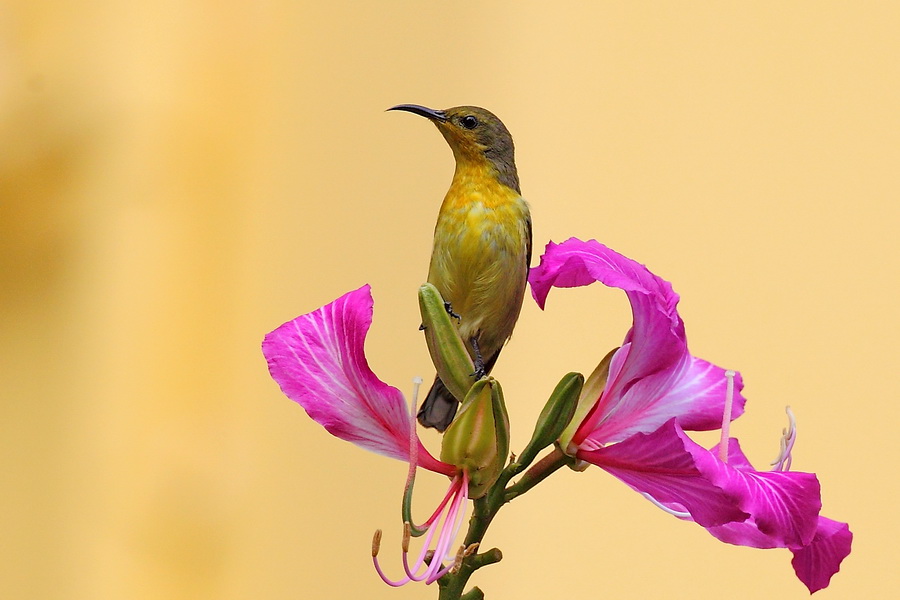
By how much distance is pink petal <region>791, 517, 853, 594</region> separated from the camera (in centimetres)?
49

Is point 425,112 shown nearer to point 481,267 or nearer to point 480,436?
point 481,267

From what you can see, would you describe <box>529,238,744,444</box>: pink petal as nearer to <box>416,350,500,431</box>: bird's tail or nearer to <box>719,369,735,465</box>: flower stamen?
<box>719,369,735,465</box>: flower stamen

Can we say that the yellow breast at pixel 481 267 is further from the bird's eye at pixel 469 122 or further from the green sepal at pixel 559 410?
the green sepal at pixel 559 410

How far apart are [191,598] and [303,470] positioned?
0.91 ft

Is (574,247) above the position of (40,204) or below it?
above

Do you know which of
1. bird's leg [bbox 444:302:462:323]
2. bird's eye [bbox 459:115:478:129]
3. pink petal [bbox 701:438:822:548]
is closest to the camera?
pink petal [bbox 701:438:822:548]

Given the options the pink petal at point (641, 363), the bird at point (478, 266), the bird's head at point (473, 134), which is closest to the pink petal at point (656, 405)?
the pink petal at point (641, 363)

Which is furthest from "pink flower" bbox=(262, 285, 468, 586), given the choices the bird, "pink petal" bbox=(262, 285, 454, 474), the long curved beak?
the long curved beak

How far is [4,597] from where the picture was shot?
53.4 inches

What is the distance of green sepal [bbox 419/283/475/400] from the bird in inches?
5.2

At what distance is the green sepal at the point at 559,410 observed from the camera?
478 mm

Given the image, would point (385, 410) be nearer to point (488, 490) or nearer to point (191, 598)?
point (488, 490)

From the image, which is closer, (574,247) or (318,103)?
(574,247)

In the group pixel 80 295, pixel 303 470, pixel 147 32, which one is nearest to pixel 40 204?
pixel 80 295
